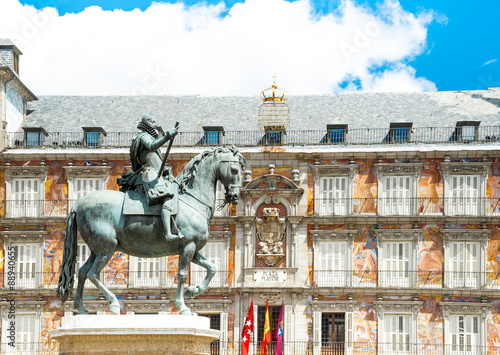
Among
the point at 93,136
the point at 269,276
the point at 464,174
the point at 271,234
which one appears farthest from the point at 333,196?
the point at 93,136

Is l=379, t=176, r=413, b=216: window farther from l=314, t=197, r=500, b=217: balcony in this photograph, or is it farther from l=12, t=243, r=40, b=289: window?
l=12, t=243, r=40, b=289: window

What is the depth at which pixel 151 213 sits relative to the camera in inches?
692

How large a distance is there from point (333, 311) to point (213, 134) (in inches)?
433

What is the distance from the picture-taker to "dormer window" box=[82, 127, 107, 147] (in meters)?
52.8

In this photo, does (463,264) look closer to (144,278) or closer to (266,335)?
(266,335)

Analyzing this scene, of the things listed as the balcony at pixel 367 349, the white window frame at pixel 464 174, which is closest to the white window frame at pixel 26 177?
the balcony at pixel 367 349

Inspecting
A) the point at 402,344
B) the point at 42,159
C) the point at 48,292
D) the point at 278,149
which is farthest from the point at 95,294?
the point at 402,344

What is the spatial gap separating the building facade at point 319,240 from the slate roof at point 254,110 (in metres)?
1.37

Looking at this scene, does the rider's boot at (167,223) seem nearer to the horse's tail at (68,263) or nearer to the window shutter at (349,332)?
the horse's tail at (68,263)

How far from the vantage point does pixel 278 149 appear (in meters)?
51.8

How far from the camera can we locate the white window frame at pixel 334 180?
50.8 metres

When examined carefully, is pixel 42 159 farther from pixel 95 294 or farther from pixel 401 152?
pixel 401 152

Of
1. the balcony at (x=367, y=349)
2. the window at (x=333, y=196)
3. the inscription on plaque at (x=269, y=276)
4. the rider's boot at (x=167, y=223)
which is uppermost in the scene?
the window at (x=333, y=196)

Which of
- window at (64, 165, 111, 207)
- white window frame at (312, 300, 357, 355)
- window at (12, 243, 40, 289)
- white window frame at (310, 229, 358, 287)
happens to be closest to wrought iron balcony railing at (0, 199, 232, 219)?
window at (64, 165, 111, 207)
